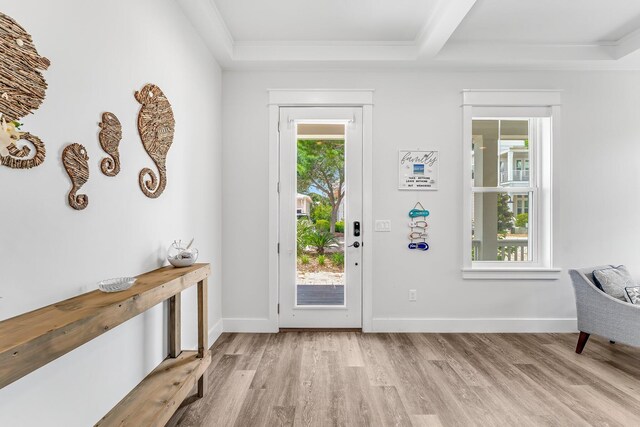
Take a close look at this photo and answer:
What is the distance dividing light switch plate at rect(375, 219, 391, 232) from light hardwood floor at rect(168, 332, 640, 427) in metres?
1.02

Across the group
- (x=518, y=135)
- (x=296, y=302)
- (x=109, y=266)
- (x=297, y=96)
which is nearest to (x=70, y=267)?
(x=109, y=266)

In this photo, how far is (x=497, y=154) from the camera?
334cm

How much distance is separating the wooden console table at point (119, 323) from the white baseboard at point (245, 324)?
1.09 metres

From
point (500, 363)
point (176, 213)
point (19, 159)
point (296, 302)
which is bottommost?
point (500, 363)

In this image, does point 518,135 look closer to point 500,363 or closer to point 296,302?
point 500,363

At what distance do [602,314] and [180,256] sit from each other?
10.5 feet

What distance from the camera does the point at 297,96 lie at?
323 centimetres

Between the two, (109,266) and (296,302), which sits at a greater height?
(109,266)

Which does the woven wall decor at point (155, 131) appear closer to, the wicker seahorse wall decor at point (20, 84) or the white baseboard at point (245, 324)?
the wicker seahorse wall decor at point (20, 84)

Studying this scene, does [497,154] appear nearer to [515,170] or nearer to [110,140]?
[515,170]

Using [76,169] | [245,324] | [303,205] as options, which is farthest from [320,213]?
[76,169]

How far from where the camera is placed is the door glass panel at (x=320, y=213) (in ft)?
10.8

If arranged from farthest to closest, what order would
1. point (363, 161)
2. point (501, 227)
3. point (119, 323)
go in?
1. point (501, 227)
2. point (363, 161)
3. point (119, 323)

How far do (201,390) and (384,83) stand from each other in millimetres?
3011
